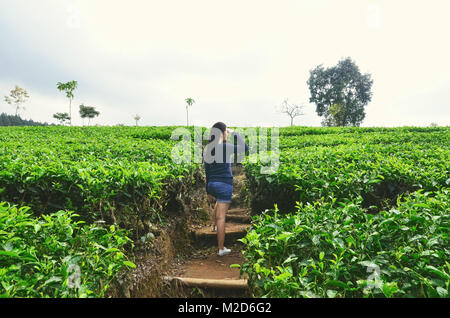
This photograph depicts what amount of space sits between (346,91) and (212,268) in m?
42.8

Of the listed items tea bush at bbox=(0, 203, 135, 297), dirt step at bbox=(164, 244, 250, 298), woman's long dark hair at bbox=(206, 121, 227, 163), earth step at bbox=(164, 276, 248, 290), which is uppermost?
woman's long dark hair at bbox=(206, 121, 227, 163)

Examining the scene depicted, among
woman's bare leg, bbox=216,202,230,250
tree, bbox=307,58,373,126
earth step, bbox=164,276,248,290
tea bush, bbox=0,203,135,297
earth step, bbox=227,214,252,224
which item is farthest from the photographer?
tree, bbox=307,58,373,126

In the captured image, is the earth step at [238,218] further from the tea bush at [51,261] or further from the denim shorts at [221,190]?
the tea bush at [51,261]

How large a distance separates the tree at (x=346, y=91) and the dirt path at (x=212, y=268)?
37706 millimetres

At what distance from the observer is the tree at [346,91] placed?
39.4 metres

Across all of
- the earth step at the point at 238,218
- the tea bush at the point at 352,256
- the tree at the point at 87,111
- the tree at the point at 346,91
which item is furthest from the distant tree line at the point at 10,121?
the tea bush at the point at 352,256

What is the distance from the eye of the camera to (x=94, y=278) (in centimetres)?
201

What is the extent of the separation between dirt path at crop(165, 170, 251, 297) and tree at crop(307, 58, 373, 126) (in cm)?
3771

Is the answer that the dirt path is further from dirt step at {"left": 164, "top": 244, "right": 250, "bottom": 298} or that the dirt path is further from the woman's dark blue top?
the woman's dark blue top

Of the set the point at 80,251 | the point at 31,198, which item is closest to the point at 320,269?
the point at 80,251

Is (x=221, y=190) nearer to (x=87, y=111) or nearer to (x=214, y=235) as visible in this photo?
(x=214, y=235)

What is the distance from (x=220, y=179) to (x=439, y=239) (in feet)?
9.65

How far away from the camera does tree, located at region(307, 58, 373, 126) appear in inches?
1550

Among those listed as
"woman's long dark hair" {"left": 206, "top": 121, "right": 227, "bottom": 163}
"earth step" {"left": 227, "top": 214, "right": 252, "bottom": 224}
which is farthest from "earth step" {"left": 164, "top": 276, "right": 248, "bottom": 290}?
"earth step" {"left": 227, "top": 214, "right": 252, "bottom": 224}
